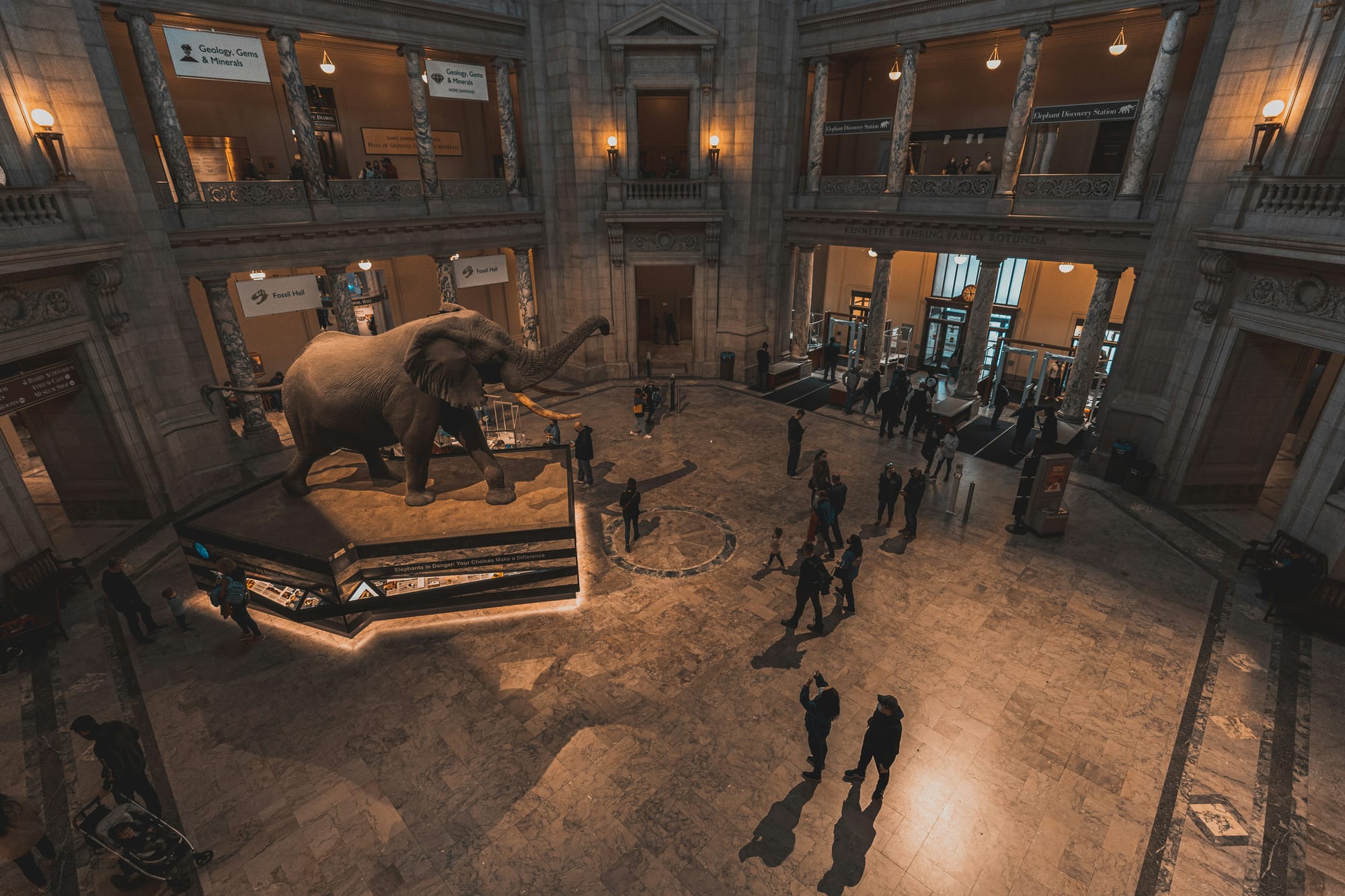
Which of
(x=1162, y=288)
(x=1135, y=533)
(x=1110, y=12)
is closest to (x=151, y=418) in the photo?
(x=1135, y=533)

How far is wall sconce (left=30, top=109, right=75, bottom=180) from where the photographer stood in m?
10.5

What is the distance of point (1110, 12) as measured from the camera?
44.7ft

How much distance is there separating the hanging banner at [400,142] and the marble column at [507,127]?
3435 mm

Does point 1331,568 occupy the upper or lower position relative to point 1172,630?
upper

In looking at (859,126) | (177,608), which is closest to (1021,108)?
(859,126)

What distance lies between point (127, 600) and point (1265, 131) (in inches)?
785

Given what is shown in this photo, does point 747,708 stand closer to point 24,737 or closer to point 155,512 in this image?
point 24,737

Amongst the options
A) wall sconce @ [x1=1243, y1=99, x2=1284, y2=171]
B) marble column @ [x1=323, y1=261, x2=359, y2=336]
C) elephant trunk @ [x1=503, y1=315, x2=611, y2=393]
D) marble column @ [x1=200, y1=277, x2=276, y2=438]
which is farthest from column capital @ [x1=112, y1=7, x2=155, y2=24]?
wall sconce @ [x1=1243, y1=99, x2=1284, y2=171]

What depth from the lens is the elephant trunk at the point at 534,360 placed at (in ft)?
33.3

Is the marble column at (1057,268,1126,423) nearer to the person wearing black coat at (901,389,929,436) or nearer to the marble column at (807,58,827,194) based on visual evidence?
the person wearing black coat at (901,389,929,436)

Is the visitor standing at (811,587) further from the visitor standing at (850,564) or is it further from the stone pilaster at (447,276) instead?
the stone pilaster at (447,276)

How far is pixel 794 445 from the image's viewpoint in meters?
13.7

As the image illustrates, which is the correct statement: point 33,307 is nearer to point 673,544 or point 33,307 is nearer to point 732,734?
point 673,544

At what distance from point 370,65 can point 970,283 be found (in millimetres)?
21375
